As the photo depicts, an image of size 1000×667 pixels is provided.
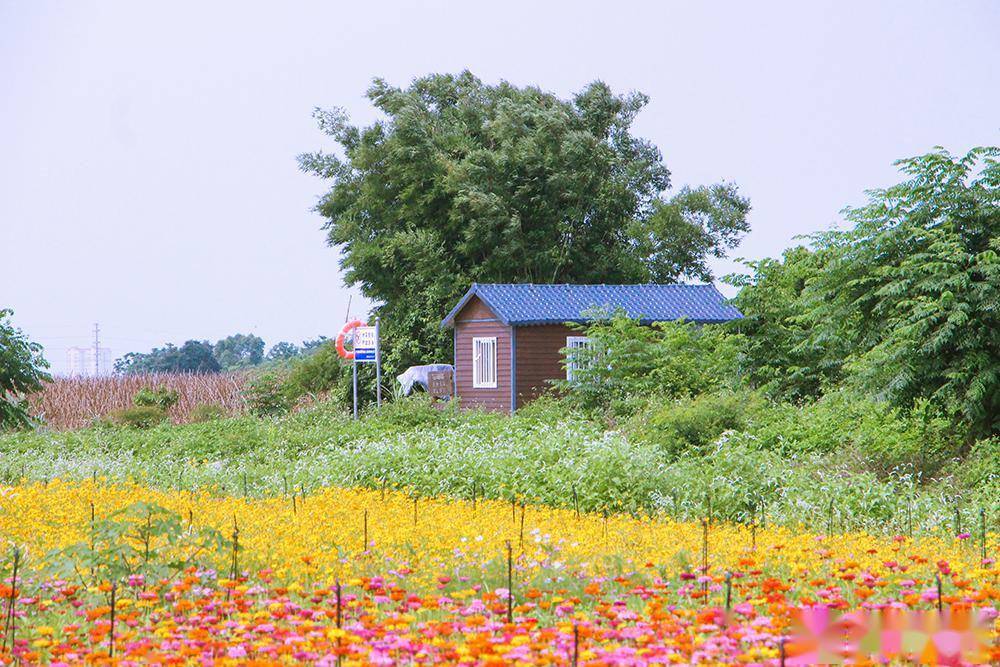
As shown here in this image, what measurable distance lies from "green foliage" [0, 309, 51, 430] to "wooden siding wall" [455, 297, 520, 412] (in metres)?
11.6

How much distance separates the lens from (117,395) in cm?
3491

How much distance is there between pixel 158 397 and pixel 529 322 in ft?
40.7

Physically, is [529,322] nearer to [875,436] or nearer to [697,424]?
[697,424]

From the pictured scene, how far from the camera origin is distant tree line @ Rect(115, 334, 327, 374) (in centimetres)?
6525

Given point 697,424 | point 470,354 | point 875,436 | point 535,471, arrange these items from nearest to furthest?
point 535,471
point 875,436
point 697,424
point 470,354

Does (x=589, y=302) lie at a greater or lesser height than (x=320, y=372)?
greater

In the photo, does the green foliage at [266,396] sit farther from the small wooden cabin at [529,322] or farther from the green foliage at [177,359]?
the green foliage at [177,359]

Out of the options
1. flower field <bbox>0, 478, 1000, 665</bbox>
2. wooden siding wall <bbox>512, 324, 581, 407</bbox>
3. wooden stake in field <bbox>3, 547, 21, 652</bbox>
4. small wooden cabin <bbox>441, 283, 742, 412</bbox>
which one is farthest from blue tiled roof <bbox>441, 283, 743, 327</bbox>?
wooden stake in field <bbox>3, 547, 21, 652</bbox>

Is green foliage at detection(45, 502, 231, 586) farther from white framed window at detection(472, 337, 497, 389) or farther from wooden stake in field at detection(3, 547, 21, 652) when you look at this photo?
white framed window at detection(472, 337, 497, 389)

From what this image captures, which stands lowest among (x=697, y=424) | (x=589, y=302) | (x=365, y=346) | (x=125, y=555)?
(x=125, y=555)

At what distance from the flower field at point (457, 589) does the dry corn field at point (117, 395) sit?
80.6 ft

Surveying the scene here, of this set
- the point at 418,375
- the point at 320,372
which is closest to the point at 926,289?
the point at 418,375

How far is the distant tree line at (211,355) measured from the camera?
6525 centimetres

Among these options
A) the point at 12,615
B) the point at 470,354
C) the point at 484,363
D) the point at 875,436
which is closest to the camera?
the point at 12,615
